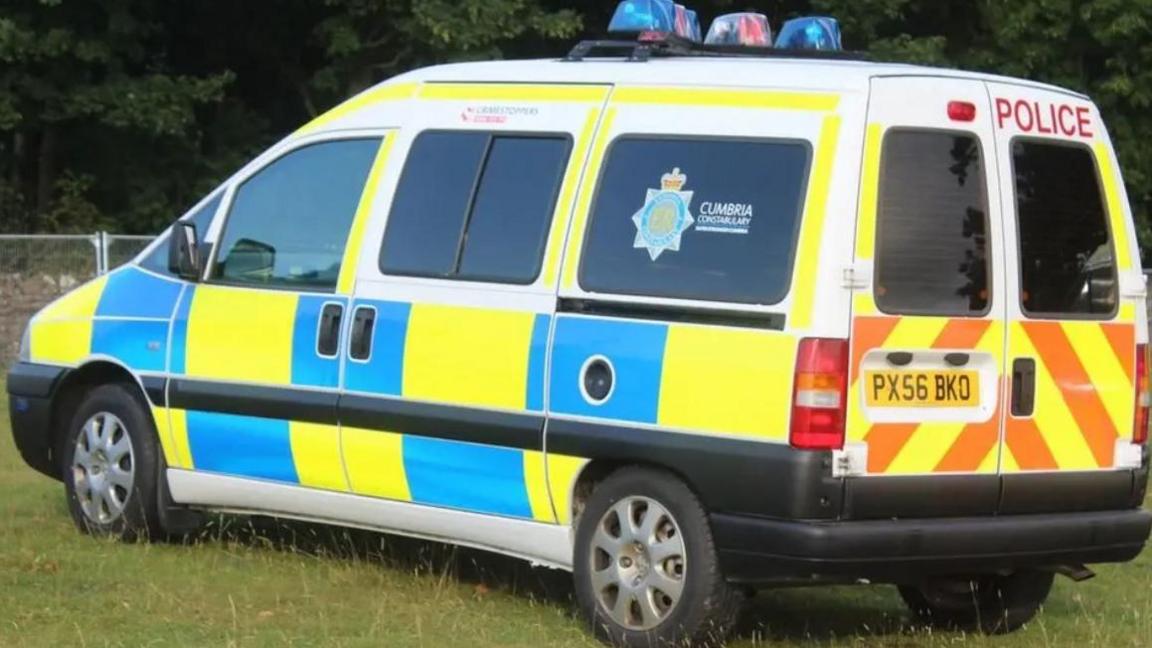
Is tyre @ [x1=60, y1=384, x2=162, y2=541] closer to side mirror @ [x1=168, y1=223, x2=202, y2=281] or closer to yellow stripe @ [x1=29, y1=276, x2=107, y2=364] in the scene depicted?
yellow stripe @ [x1=29, y1=276, x2=107, y2=364]

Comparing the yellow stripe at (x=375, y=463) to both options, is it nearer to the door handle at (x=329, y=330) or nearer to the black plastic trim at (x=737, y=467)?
the door handle at (x=329, y=330)

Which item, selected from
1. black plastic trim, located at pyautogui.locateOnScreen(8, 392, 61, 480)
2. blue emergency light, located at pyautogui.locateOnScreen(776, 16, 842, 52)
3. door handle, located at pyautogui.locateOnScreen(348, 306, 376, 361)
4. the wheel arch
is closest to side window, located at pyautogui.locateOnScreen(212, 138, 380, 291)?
door handle, located at pyautogui.locateOnScreen(348, 306, 376, 361)

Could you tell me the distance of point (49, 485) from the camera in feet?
36.8

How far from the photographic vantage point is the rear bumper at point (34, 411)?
923cm

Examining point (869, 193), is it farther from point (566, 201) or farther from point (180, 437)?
point (180, 437)

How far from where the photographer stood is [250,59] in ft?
85.6

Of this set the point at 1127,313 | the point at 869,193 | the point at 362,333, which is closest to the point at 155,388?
the point at 362,333

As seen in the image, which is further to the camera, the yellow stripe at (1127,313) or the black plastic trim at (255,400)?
the black plastic trim at (255,400)

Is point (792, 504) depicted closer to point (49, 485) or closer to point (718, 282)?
point (718, 282)

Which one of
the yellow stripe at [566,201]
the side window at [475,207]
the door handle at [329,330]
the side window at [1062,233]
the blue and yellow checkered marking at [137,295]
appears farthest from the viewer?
the blue and yellow checkered marking at [137,295]

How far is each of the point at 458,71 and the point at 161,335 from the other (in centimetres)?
175

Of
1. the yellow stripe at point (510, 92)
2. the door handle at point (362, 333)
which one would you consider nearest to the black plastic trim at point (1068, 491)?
the yellow stripe at point (510, 92)

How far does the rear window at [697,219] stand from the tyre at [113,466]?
255 cm

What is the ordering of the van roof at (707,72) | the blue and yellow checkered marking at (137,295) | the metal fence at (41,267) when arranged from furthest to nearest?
the metal fence at (41,267) < the blue and yellow checkered marking at (137,295) < the van roof at (707,72)
